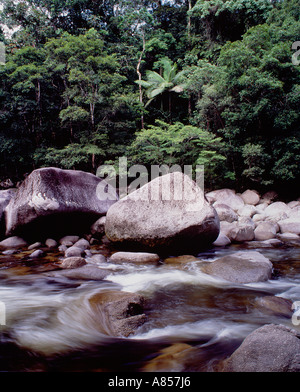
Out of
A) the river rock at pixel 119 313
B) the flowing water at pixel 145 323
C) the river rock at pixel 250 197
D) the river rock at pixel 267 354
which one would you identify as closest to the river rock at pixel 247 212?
the river rock at pixel 250 197

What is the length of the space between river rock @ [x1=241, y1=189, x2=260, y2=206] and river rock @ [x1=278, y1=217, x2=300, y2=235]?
4.68 meters

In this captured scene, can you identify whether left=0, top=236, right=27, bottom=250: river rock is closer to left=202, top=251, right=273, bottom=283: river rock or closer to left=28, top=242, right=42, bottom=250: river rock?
left=28, top=242, right=42, bottom=250: river rock

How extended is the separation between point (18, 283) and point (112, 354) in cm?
255

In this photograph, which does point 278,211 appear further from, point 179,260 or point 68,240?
point 68,240

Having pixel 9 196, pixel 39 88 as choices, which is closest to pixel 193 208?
pixel 9 196

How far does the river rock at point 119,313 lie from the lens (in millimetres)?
2465

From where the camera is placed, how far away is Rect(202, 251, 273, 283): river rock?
384 centimetres

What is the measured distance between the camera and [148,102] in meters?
18.2

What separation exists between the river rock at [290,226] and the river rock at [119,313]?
6531 millimetres

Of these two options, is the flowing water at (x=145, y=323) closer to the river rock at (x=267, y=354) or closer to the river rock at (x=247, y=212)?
the river rock at (x=267, y=354)

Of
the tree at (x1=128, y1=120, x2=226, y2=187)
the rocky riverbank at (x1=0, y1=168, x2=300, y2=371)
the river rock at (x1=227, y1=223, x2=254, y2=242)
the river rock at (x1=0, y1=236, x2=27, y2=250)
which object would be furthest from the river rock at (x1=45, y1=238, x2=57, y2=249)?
the tree at (x1=128, y1=120, x2=226, y2=187)

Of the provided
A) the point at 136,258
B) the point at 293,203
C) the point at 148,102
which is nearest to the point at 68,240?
the point at 136,258

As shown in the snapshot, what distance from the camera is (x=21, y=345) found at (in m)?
2.21

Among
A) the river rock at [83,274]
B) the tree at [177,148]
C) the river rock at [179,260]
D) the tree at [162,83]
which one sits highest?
the tree at [162,83]
